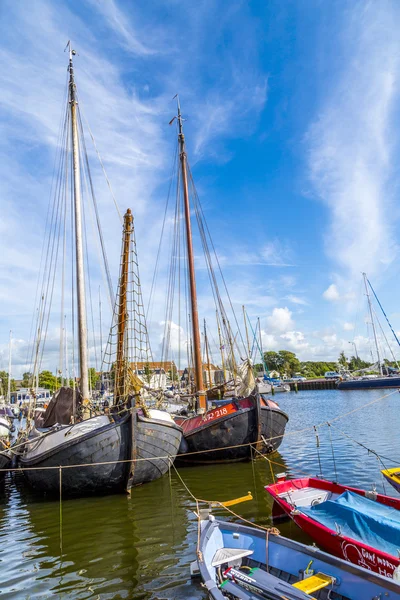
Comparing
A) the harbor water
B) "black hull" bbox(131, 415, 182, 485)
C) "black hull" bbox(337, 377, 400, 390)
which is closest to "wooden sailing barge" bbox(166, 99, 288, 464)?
the harbor water

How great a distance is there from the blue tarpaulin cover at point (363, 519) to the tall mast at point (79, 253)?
9.75m

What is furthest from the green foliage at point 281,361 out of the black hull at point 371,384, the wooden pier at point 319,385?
the black hull at point 371,384

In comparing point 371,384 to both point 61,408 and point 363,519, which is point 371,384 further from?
point 363,519

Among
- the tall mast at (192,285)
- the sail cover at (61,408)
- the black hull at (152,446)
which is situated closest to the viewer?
the black hull at (152,446)

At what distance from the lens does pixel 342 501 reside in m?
9.42

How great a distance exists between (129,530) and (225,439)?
8.19 meters

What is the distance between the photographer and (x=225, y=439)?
18516 mm

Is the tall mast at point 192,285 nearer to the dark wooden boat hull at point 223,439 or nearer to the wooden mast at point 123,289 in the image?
the dark wooden boat hull at point 223,439

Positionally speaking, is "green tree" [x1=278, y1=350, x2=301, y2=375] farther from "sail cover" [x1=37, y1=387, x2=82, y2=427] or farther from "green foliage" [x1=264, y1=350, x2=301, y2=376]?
"sail cover" [x1=37, y1=387, x2=82, y2=427]

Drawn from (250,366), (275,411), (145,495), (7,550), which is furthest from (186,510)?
(250,366)

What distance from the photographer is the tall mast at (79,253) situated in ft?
53.5

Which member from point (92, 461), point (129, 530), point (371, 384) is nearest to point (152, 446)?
point (92, 461)

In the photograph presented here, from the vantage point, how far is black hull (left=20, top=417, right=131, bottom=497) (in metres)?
13.0

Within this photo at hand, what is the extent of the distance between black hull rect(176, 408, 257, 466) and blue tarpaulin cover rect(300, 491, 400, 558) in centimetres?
855
